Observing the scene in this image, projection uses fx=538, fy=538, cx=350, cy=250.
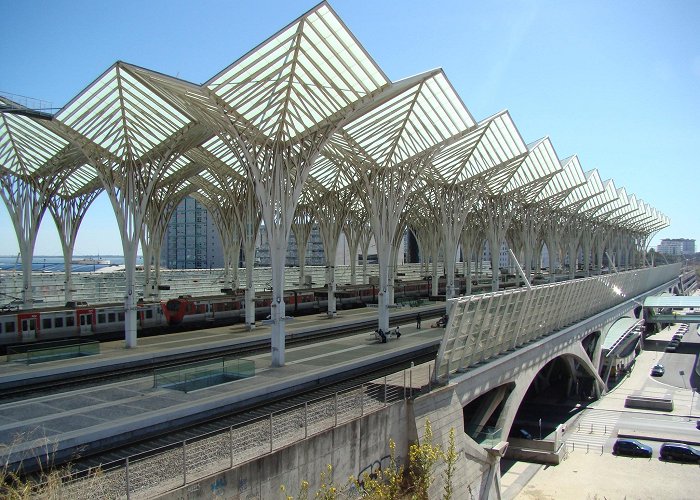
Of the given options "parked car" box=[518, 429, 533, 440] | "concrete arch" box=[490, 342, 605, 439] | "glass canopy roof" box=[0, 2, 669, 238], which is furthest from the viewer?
"parked car" box=[518, 429, 533, 440]

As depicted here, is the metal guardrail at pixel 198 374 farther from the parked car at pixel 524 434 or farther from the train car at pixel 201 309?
the parked car at pixel 524 434

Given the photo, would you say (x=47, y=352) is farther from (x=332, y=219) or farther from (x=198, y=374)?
(x=332, y=219)

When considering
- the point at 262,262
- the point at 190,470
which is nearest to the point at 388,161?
the point at 190,470

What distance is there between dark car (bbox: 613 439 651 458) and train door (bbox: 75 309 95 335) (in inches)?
1334

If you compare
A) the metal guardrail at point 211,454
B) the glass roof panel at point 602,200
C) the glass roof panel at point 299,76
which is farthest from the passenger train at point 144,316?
the glass roof panel at point 602,200

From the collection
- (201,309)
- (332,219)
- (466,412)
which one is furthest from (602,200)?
(201,309)

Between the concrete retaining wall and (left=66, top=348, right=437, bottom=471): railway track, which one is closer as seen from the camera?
the concrete retaining wall

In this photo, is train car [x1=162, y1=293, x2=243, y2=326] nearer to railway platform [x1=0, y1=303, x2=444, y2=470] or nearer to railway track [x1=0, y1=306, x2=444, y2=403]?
railway platform [x1=0, y1=303, x2=444, y2=470]

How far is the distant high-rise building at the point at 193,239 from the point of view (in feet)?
417

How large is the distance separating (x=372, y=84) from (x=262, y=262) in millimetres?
110369

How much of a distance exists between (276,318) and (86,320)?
14547mm

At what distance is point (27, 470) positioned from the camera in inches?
541

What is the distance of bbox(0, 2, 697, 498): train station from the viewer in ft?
53.2

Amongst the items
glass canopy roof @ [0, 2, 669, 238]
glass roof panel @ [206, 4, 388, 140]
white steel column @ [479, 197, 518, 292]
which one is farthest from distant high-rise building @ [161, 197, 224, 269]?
glass roof panel @ [206, 4, 388, 140]
